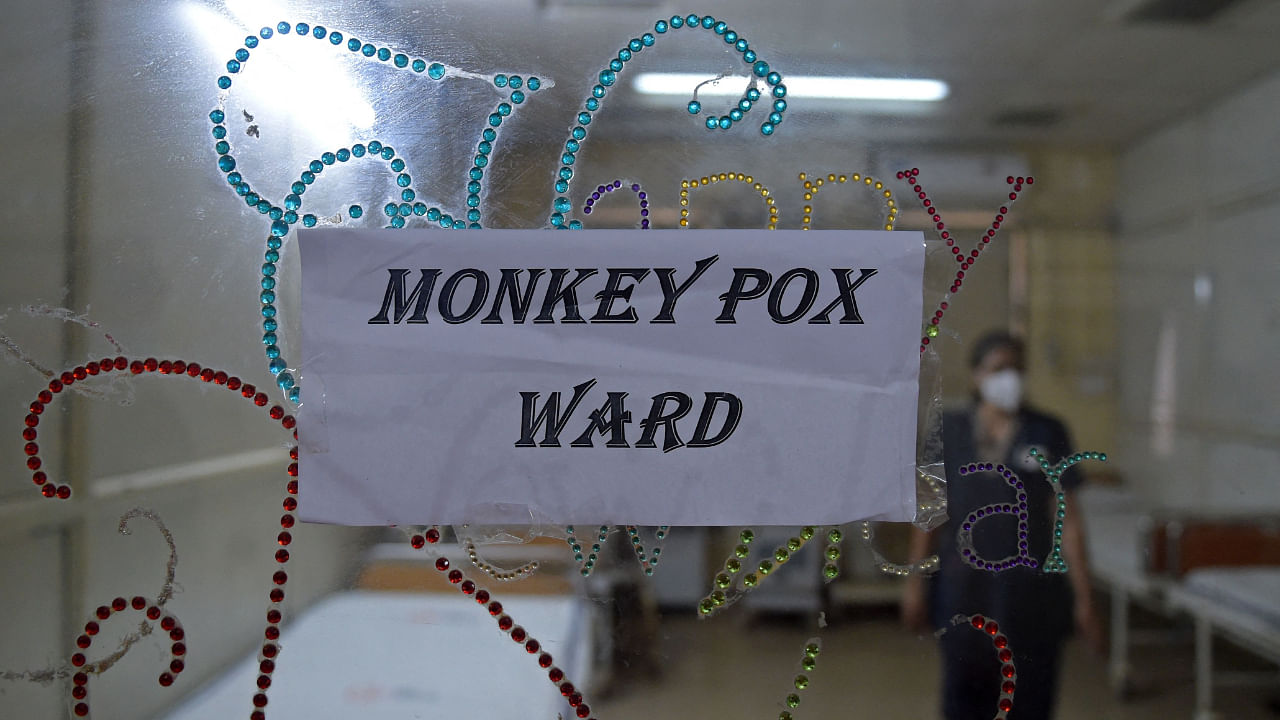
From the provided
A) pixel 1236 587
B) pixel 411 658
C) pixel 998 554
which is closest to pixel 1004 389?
pixel 998 554

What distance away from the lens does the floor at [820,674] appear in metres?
0.46

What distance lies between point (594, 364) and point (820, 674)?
10.7 inches

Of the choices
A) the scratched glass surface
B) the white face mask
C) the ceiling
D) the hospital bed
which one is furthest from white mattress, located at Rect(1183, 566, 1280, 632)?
the hospital bed

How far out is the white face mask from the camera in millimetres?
449

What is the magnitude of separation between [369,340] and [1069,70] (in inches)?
20.1

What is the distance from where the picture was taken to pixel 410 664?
0.46m

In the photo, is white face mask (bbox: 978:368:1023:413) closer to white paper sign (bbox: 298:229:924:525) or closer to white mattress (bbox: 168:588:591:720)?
white paper sign (bbox: 298:229:924:525)

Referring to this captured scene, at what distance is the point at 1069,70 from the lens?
0.45 m

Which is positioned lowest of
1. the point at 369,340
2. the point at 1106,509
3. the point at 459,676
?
the point at 459,676

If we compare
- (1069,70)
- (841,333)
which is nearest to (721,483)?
(841,333)

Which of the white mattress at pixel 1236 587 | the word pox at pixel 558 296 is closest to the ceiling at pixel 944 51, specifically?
the word pox at pixel 558 296

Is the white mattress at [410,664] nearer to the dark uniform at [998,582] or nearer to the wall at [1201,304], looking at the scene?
the dark uniform at [998,582]

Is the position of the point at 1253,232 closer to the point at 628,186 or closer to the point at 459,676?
the point at 628,186

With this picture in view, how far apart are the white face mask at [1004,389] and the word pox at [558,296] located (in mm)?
112
